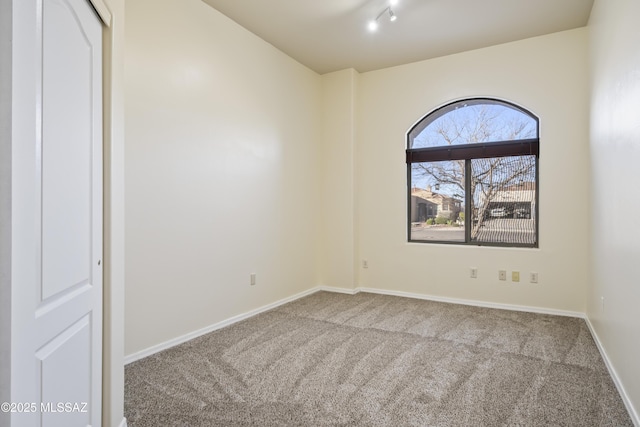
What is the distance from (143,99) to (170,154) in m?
0.44

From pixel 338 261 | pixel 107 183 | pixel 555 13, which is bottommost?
pixel 338 261

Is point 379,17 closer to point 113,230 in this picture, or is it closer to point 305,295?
point 113,230

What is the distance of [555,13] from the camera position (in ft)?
11.3

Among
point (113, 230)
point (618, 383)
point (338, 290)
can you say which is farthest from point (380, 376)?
point (338, 290)

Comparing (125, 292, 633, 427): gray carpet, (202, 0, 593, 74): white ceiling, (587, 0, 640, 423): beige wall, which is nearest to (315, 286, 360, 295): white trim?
(125, 292, 633, 427): gray carpet

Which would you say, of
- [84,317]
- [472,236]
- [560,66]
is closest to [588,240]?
[472,236]

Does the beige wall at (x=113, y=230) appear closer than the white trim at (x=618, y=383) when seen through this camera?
Yes

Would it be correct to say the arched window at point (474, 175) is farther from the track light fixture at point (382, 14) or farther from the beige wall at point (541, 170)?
the track light fixture at point (382, 14)

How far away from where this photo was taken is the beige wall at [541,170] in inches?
150

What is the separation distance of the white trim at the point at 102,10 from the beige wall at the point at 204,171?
110 cm

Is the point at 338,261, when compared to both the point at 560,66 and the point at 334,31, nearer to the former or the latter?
the point at 334,31

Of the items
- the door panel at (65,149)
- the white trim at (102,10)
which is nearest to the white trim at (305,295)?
the door panel at (65,149)

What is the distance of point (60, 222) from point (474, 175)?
4.16 metres

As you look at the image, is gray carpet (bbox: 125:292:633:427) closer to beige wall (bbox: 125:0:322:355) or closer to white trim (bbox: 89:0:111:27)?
beige wall (bbox: 125:0:322:355)
